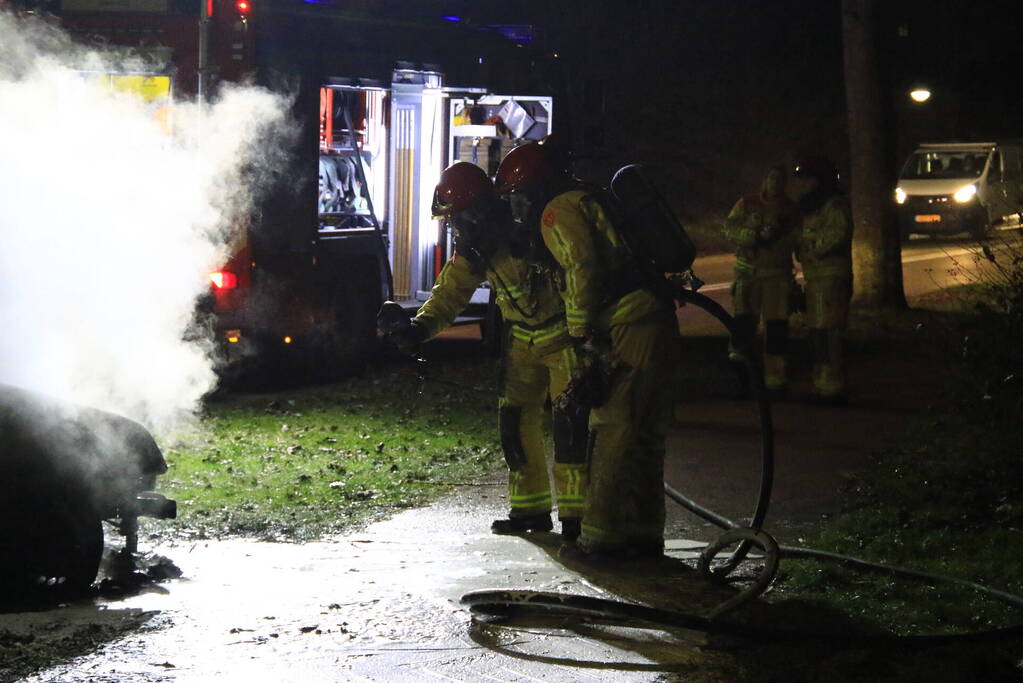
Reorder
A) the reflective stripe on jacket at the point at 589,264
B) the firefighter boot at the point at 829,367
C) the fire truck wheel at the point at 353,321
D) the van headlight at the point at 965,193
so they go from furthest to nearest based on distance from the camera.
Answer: the van headlight at the point at 965,193
the fire truck wheel at the point at 353,321
the firefighter boot at the point at 829,367
the reflective stripe on jacket at the point at 589,264

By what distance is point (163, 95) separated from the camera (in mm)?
11398

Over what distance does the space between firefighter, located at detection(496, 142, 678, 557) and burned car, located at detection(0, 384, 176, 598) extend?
2083 mm

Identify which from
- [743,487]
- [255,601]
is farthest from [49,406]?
[743,487]

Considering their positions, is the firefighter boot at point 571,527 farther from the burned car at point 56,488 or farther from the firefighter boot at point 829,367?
the firefighter boot at point 829,367

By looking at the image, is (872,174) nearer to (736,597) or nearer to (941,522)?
(941,522)

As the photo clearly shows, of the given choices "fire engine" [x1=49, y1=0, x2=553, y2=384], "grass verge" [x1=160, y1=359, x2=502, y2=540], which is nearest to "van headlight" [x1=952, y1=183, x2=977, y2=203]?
"fire engine" [x1=49, y1=0, x2=553, y2=384]

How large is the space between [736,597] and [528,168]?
7.88 ft

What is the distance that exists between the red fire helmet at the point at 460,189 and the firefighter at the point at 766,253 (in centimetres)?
449

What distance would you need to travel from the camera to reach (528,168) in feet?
23.7

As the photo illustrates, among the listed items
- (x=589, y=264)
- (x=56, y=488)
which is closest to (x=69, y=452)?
(x=56, y=488)

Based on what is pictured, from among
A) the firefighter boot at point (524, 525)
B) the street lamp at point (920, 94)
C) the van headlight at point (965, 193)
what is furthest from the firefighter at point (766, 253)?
the street lamp at point (920, 94)

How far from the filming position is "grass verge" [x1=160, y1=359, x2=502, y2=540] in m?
7.94

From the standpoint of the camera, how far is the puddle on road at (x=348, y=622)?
529cm

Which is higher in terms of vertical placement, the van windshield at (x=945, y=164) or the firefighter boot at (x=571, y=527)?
the van windshield at (x=945, y=164)
